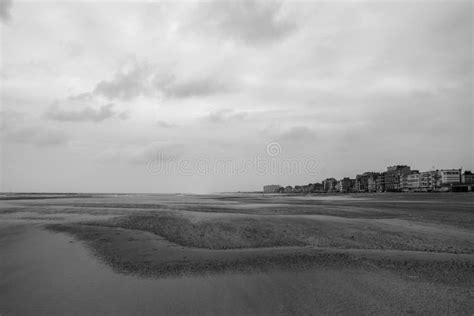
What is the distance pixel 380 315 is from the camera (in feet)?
23.5

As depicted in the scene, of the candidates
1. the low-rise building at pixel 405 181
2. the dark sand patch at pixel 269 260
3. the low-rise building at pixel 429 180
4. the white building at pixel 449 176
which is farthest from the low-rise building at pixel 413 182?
the dark sand patch at pixel 269 260

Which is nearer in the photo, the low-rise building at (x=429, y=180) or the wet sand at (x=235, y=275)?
the wet sand at (x=235, y=275)

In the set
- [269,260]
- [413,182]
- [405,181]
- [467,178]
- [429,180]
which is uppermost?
[269,260]

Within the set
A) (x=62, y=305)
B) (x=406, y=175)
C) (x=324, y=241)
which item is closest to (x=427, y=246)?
(x=324, y=241)

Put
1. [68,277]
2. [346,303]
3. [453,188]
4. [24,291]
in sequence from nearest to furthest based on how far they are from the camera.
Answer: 1. [346,303]
2. [24,291]
3. [68,277]
4. [453,188]

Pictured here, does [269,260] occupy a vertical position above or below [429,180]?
above

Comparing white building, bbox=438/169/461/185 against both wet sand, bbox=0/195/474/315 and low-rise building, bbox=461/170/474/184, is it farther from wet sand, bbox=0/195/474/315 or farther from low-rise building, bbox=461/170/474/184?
wet sand, bbox=0/195/474/315

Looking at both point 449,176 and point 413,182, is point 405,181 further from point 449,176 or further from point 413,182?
point 449,176

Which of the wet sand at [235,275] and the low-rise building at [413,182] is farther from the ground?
the wet sand at [235,275]

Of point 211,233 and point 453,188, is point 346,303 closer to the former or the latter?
point 211,233

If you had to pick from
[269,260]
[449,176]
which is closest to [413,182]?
[449,176]

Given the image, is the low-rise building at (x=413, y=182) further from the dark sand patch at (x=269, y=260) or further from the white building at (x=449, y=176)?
Answer: the dark sand patch at (x=269, y=260)

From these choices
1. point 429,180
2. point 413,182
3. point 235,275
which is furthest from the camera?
point 413,182

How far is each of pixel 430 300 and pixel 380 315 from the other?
2.07m
